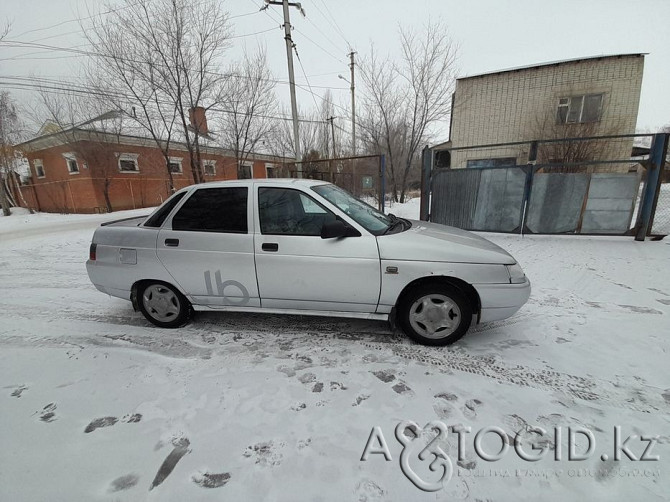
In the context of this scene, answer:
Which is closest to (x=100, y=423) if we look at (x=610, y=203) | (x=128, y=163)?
(x=610, y=203)

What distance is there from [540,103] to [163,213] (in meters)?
16.6

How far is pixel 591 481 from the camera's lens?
1.58 metres

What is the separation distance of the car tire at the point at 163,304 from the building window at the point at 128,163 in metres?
18.8

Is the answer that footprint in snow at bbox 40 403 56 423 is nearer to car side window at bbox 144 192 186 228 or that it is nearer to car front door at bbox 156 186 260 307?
car front door at bbox 156 186 260 307

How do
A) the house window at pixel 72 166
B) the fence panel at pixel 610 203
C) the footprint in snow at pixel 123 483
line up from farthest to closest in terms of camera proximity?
the house window at pixel 72 166, the fence panel at pixel 610 203, the footprint in snow at pixel 123 483

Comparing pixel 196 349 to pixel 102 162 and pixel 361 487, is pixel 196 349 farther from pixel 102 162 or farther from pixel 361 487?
pixel 102 162

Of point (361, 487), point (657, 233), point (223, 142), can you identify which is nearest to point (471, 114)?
point (657, 233)

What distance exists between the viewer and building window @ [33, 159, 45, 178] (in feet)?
63.5

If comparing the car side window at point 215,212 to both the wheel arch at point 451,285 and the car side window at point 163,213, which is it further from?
the wheel arch at point 451,285

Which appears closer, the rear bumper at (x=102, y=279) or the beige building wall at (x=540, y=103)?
the rear bumper at (x=102, y=279)

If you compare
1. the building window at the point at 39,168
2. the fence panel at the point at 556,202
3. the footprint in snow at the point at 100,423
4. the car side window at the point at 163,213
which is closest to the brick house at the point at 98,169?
the building window at the point at 39,168

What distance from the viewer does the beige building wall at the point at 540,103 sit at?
40.7 ft

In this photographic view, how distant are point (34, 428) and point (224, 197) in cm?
226

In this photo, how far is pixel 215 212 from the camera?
3.02 m
